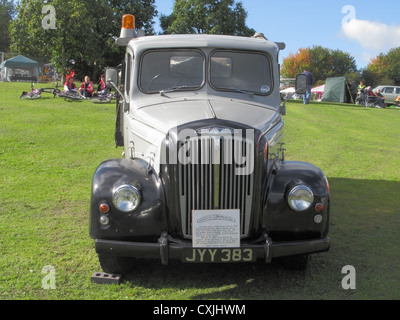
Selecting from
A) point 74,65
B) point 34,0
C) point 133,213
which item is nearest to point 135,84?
point 133,213

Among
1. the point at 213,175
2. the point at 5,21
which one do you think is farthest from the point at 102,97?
the point at 5,21

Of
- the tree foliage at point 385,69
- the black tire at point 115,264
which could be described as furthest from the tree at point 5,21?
the black tire at point 115,264

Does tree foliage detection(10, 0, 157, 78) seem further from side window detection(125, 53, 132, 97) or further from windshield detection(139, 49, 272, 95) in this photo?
windshield detection(139, 49, 272, 95)

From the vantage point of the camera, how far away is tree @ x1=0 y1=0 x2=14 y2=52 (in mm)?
66562

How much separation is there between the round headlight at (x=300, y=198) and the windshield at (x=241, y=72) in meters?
1.76

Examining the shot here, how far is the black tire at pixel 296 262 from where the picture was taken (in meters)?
4.50

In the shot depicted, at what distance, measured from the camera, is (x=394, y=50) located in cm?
9075

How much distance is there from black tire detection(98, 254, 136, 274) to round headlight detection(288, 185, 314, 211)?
1.67 metres

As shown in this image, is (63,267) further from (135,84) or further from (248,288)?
(135,84)

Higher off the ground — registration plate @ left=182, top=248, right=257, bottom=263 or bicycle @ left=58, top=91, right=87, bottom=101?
bicycle @ left=58, top=91, right=87, bottom=101

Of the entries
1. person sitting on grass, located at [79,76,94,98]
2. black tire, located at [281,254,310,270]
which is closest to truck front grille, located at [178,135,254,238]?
black tire, located at [281,254,310,270]

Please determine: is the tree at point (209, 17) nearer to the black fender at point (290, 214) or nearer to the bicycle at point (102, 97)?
the bicycle at point (102, 97)

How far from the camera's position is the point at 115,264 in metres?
4.35

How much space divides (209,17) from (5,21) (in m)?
49.7
